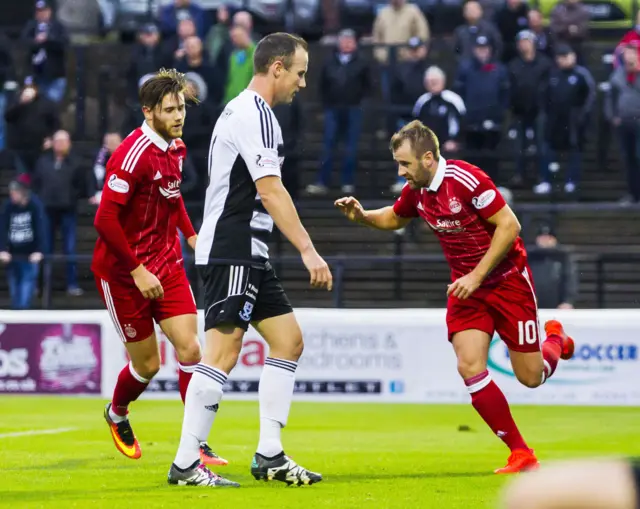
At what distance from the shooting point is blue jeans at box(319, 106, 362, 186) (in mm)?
17750

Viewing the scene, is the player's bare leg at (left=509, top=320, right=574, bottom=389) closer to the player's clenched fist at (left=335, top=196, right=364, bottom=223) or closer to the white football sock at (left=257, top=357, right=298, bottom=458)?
the player's clenched fist at (left=335, top=196, right=364, bottom=223)

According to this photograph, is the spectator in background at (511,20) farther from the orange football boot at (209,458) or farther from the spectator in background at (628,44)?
the orange football boot at (209,458)

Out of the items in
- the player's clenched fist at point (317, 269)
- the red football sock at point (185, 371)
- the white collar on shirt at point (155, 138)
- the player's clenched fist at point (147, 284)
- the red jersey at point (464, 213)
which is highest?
the white collar on shirt at point (155, 138)

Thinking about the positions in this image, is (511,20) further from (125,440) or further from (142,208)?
(125,440)

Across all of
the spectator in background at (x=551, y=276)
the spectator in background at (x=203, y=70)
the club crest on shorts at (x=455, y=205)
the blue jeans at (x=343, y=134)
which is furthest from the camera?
the blue jeans at (x=343, y=134)

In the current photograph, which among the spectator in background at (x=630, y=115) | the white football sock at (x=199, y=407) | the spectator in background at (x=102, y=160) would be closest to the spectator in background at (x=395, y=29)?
the spectator in background at (x=630, y=115)

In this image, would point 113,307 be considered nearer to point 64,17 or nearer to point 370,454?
point 370,454

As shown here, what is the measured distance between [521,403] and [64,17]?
1203cm

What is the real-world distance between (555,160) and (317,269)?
12.1 meters

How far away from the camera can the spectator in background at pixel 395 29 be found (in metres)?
18.7

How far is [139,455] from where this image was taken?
7.99m

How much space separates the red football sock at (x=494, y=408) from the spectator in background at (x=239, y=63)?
34.6 ft

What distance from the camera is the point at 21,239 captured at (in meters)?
16.7

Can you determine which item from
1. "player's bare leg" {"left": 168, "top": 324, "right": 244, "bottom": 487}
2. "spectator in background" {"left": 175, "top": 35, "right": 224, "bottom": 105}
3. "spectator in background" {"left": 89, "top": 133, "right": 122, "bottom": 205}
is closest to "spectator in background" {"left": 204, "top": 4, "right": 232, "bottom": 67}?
"spectator in background" {"left": 175, "top": 35, "right": 224, "bottom": 105}
